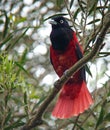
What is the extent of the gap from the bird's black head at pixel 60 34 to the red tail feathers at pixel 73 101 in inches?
14.5

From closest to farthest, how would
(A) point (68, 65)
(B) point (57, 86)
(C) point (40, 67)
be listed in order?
(B) point (57, 86) → (A) point (68, 65) → (C) point (40, 67)

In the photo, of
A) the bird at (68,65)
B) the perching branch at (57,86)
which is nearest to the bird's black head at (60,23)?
the bird at (68,65)

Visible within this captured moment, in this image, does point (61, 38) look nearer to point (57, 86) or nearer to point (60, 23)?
point (60, 23)

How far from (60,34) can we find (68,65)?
266mm

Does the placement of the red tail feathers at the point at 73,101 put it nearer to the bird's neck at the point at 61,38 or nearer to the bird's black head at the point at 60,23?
the bird's neck at the point at 61,38

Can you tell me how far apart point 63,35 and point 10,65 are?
1013 millimetres

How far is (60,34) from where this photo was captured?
314cm

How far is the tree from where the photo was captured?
2127 mm

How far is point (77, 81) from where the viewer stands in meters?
3.26

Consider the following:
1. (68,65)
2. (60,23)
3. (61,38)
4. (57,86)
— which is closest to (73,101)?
(68,65)

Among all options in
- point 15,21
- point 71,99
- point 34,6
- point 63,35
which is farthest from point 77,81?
point 34,6

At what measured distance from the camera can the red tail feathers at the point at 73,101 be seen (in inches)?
113

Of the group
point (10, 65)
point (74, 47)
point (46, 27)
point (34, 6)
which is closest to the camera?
point (10, 65)

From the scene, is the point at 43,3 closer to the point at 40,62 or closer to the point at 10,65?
the point at 40,62
